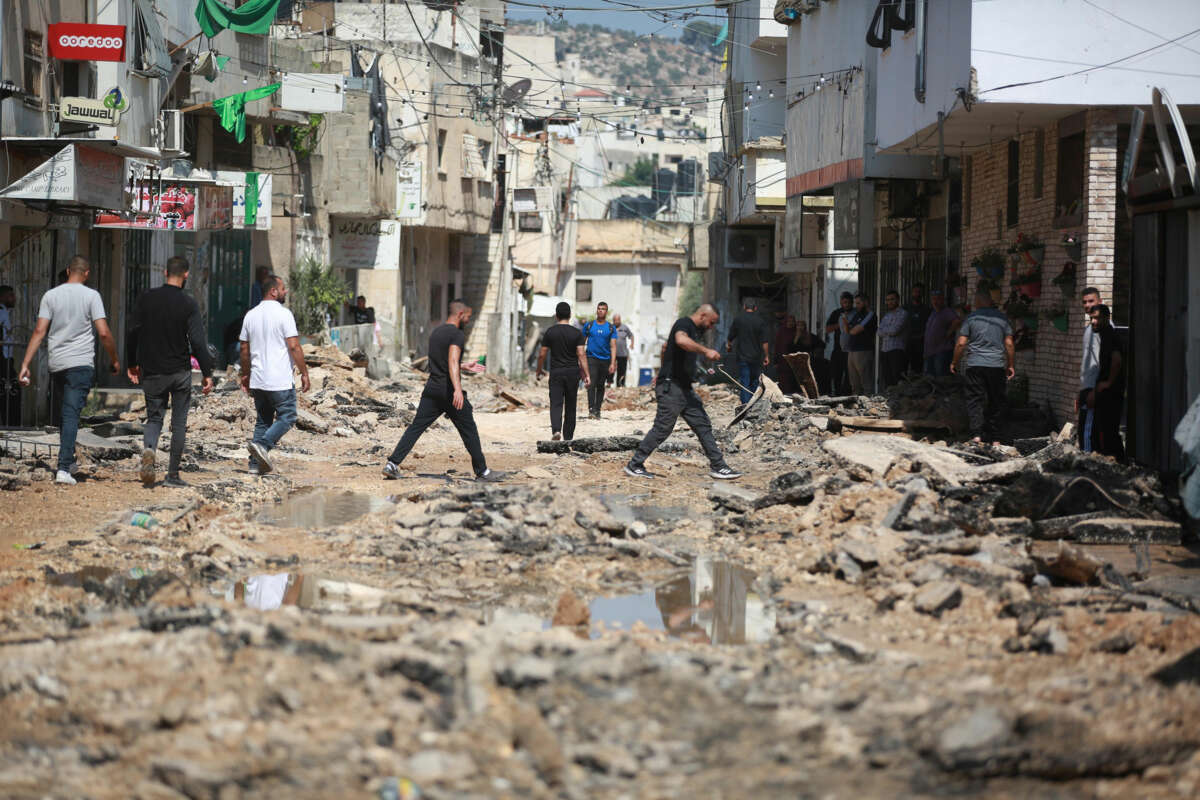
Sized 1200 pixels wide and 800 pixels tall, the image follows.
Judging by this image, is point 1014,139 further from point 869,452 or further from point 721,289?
point 721,289

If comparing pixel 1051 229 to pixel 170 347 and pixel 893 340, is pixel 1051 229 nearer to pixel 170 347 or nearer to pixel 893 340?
pixel 893 340

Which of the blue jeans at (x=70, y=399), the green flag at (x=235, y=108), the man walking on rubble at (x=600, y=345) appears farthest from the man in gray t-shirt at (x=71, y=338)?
the green flag at (x=235, y=108)

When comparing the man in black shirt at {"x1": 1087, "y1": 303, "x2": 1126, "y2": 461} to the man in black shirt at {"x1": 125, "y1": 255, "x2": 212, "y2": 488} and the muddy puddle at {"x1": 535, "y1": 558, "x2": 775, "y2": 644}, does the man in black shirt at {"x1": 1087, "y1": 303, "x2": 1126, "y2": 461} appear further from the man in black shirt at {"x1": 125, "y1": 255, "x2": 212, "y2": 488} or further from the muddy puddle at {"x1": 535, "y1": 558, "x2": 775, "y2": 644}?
the man in black shirt at {"x1": 125, "y1": 255, "x2": 212, "y2": 488}

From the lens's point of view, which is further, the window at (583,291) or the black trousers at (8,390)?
the window at (583,291)

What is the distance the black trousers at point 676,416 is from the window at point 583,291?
48.2 m

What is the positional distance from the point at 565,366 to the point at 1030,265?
620cm

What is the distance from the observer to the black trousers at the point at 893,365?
20.1 m

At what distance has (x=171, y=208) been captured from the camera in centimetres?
2300

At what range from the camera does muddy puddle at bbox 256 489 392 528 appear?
10477 millimetres

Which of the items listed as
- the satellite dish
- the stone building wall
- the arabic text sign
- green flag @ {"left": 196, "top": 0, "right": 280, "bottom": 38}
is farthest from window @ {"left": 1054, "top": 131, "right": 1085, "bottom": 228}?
the satellite dish

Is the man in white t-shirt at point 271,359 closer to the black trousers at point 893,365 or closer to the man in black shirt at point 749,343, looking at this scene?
the black trousers at point 893,365

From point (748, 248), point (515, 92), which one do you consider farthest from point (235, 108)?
point (515, 92)

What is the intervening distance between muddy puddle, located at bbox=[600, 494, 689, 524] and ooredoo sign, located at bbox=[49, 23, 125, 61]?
10424mm

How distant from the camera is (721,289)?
141ft
